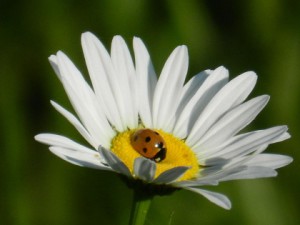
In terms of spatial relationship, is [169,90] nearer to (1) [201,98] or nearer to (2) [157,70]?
(1) [201,98]

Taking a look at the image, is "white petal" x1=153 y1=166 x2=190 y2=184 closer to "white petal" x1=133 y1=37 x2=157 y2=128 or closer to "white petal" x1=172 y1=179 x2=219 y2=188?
"white petal" x1=172 y1=179 x2=219 y2=188

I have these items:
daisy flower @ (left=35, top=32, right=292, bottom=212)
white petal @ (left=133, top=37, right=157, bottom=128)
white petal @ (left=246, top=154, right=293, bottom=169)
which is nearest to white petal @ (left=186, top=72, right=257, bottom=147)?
daisy flower @ (left=35, top=32, right=292, bottom=212)

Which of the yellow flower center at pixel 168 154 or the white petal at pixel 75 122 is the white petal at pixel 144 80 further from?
the white petal at pixel 75 122

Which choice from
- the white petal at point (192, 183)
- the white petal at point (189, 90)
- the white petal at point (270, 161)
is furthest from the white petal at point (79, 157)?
the white petal at point (189, 90)

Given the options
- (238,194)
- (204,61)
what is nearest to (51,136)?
(238,194)

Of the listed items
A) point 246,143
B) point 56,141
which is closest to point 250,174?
point 246,143

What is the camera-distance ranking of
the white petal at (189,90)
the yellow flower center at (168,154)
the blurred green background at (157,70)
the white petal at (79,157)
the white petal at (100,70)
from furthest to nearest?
the blurred green background at (157,70), the white petal at (189,90), the white petal at (100,70), the yellow flower center at (168,154), the white petal at (79,157)
